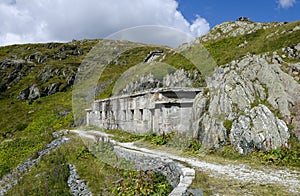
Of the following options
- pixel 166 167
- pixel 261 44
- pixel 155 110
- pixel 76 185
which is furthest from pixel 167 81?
pixel 166 167

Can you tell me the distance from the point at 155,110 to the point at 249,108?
8.04 meters

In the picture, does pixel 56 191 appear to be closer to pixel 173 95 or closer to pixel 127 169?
pixel 127 169

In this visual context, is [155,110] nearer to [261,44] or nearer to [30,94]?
[261,44]

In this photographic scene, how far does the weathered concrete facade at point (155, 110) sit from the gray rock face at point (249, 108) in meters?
1.69

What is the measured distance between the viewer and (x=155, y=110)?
19297 millimetres

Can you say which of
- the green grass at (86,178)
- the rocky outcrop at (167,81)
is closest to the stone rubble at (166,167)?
the green grass at (86,178)

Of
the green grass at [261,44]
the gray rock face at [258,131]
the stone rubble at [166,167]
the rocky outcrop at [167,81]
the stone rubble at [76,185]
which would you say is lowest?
the stone rubble at [76,185]

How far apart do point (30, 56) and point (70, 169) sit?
129m

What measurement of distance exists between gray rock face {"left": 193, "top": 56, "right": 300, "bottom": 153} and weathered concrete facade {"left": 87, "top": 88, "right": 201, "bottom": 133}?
1689 mm

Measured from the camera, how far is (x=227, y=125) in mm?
12594

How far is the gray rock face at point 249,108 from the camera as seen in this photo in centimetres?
1124

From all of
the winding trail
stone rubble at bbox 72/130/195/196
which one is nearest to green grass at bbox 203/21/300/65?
stone rubble at bbox 72/130/195/196

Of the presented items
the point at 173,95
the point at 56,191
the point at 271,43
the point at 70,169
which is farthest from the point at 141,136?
the point at 271,43

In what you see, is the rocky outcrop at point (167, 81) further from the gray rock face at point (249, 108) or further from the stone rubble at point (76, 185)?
the stone rubble at point (76, 185)
